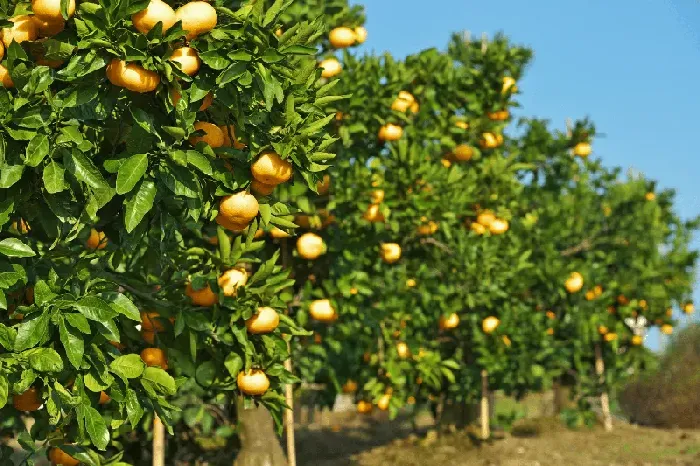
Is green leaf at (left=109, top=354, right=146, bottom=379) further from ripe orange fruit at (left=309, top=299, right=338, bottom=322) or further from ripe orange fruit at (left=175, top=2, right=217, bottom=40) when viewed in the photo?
ripe orange fruit at (left=309, top=299, right=338, bottom=322)

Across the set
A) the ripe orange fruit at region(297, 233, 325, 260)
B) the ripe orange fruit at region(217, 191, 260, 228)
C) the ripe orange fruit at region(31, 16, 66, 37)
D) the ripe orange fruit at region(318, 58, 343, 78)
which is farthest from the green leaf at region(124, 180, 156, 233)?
the ripe orange fruit at region(318, 58, 343, 78)

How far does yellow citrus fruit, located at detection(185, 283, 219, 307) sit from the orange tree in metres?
0.54

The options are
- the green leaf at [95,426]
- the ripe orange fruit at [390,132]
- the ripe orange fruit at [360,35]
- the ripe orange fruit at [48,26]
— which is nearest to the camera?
the ripe orange fruit at [48,26]

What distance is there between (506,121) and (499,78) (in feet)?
4.67

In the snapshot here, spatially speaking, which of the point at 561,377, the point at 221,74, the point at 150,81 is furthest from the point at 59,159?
the point at 561,377

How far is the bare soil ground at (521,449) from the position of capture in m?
11.5

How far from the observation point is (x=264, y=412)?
8.18m

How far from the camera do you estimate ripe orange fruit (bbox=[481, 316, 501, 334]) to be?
424 inches

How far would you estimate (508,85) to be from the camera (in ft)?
34.1

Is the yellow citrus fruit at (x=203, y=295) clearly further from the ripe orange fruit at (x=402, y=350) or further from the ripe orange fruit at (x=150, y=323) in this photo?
the ripe orange fruit at (x=402, y=350)

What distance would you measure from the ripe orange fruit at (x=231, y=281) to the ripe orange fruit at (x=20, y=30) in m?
1.75

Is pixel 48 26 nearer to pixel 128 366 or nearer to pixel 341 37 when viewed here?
pixel 128 366

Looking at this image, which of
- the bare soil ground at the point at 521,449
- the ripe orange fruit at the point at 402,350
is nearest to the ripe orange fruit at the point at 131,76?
the ripe orange fruit at the point at 402,350

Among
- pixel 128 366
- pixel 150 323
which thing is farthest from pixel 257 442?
pixel 128 366
